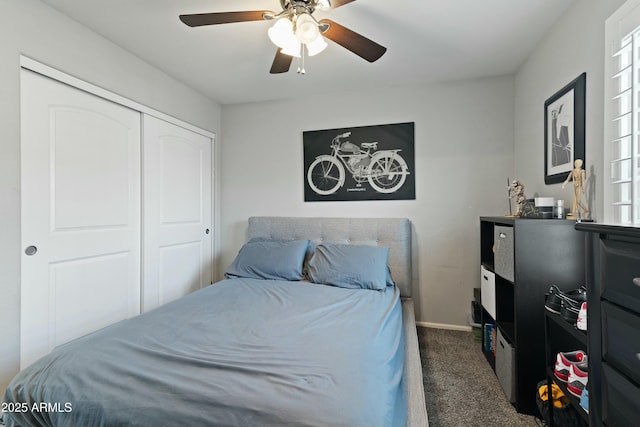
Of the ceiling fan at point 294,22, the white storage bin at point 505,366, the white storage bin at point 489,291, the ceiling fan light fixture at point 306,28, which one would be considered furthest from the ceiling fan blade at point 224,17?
the white storage bin at point 505,366

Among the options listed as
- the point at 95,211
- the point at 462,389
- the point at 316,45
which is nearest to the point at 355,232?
the point at 462,389

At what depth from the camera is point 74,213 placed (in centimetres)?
190

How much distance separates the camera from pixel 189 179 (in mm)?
2912

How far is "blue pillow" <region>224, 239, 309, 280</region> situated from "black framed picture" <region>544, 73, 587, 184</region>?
6.62ft

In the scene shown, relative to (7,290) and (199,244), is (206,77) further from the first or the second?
(7,290)

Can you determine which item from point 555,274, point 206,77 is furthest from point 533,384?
point 206,77

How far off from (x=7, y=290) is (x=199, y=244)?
1.58 metres

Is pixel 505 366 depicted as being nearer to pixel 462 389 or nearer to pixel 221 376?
pixel 462 389

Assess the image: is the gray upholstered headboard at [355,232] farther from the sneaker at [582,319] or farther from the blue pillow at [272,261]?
the sneaker at [582,319]

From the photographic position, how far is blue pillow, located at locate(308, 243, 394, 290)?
228 centimetres

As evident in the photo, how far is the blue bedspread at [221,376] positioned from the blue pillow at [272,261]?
0.89 m

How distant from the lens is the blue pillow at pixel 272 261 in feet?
8.16

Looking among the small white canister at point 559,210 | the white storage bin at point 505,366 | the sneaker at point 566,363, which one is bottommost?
the white storage bin at point 505,366

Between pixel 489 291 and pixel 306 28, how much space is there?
6.90 feet
